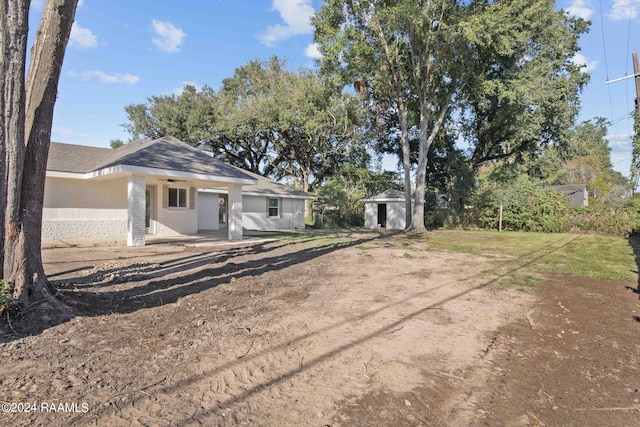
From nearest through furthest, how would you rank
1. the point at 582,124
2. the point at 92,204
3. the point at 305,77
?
the point at 92,204
the point at 582,124
the point at 305,77

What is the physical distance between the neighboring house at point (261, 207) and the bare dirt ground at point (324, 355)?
→ 13370mm

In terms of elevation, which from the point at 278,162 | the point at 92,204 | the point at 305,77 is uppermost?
the point at 305,77

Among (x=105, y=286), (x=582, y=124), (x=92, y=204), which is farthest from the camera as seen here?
(x=582, y=124)

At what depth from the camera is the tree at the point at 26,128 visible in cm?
388

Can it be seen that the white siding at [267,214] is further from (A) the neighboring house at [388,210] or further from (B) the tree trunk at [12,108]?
(B) the tree trunk at [12,108]

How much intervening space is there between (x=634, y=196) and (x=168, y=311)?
23384mm

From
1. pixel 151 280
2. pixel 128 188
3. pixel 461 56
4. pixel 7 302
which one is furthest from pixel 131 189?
pixel 461 56

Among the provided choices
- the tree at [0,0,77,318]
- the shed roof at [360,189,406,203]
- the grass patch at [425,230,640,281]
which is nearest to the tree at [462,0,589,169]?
the shed roof at [360,189,406,203]

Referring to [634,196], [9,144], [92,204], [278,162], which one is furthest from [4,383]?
[278,162]

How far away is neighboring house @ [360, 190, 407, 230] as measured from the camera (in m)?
26.1

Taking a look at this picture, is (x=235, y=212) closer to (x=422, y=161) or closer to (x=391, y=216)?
(x=422, y=161)

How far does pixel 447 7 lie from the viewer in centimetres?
1839

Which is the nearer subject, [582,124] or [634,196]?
[634,196]

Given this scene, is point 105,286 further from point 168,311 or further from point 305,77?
point 305,77
